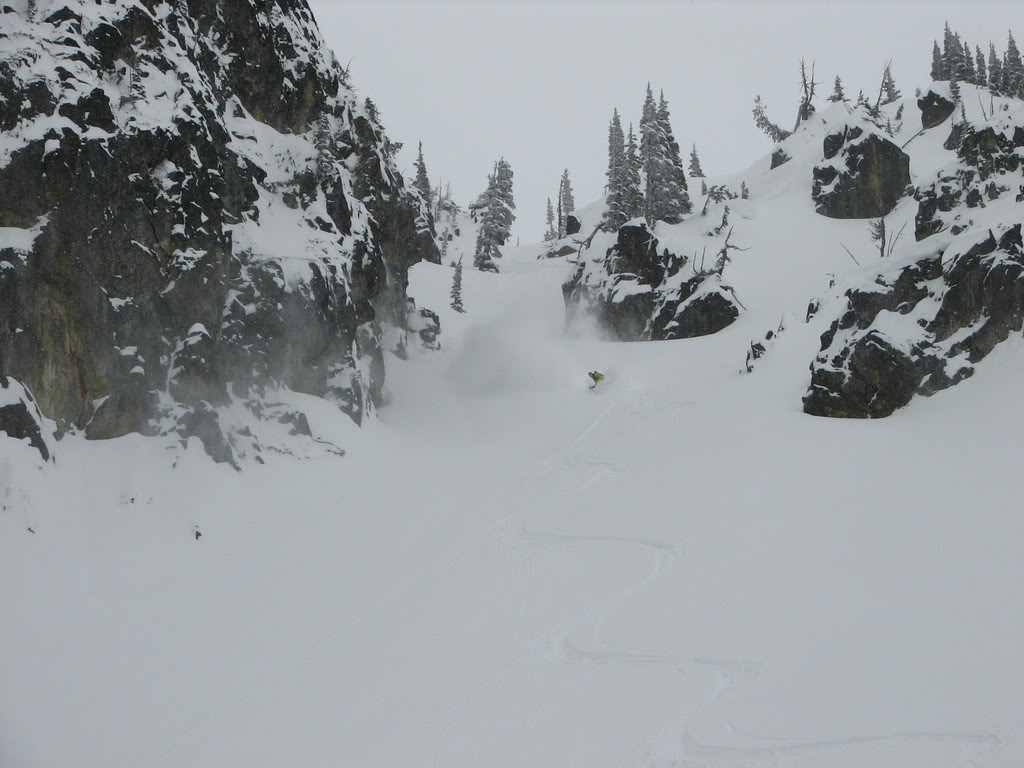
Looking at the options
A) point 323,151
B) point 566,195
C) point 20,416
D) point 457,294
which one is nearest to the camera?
point 20,416

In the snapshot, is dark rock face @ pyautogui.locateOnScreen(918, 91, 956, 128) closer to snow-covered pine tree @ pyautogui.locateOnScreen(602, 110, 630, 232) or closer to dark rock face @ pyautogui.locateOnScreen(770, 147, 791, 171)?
dark rock face @ pyautogui.locateOnScreen(770, 147, 791, 171)

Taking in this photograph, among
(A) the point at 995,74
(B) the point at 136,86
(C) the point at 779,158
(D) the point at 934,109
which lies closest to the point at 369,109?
(B) the point at 136,86

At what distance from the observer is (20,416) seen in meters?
12.6

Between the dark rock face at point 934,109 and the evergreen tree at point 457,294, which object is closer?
the evergreen tree at point 457,294

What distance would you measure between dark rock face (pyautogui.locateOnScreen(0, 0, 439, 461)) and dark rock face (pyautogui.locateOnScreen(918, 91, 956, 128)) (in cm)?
6035

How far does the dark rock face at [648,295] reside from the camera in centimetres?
3769

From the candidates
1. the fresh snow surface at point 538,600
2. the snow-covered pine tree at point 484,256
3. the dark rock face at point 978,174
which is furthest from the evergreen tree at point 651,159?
the fresh snow surface at point 538,600

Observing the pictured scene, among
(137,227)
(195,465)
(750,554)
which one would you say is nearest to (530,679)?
(750,554)

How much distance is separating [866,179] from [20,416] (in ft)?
181

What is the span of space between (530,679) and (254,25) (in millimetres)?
23665

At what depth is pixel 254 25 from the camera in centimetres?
2408

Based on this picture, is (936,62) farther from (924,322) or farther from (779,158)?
(924,322)

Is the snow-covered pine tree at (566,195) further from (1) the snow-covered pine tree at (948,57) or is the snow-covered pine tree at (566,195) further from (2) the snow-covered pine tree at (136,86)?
(2) the snow-covered pine tree at (136,86)

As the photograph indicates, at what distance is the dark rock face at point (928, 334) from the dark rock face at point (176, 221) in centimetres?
Result: 1621
